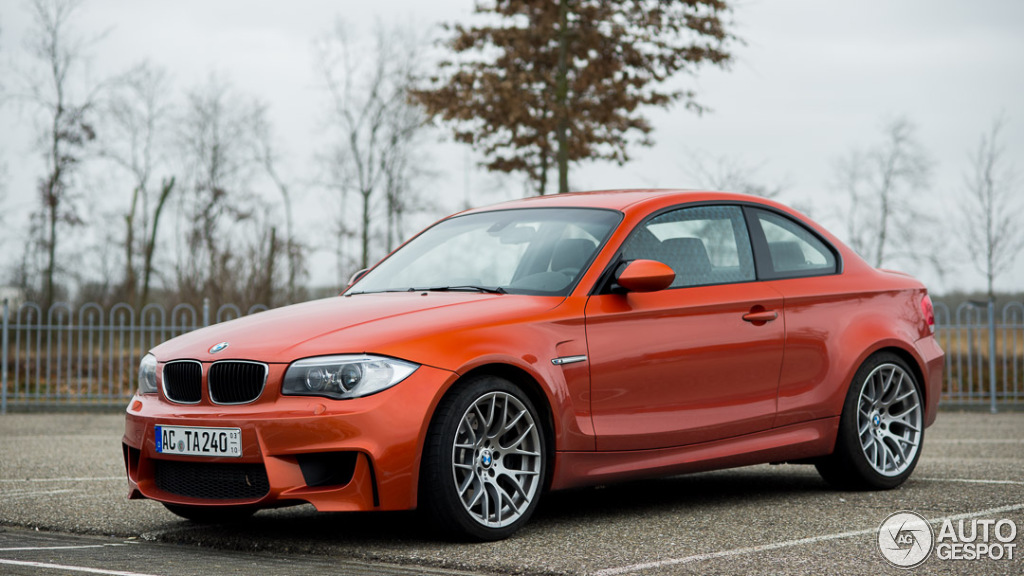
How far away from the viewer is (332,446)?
4461 mm

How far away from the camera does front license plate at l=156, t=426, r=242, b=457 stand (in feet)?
15.1

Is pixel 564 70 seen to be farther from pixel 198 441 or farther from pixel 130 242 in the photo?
pixel 130 242

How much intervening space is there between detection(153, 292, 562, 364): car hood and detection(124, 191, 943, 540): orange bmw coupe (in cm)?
1

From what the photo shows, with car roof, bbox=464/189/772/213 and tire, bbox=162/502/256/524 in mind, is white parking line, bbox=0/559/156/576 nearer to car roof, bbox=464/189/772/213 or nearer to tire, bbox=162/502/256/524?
tire, bbox=162/502/256/524

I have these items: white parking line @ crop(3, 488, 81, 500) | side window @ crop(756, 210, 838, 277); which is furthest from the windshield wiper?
white parking line @ crop(3, 488, 81, 500)

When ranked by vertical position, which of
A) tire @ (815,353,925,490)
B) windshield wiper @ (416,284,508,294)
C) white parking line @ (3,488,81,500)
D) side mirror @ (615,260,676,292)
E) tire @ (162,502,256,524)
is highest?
side mirror @ (615,260,676,292)

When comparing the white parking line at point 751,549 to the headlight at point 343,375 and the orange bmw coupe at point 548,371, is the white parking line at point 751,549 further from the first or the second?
the headlight at point 343,375

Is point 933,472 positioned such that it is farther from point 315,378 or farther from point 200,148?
point 200,148

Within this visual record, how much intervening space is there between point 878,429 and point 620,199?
208cm

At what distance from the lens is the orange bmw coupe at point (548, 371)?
4.56 meters

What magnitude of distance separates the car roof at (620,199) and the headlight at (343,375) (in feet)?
6.03

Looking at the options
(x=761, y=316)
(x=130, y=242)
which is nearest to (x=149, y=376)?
(x=761, y=316)

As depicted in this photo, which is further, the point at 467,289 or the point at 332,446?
the point at 467,289

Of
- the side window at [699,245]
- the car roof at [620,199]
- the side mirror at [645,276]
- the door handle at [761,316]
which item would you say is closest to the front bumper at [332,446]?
the side mirror at [645,276]
